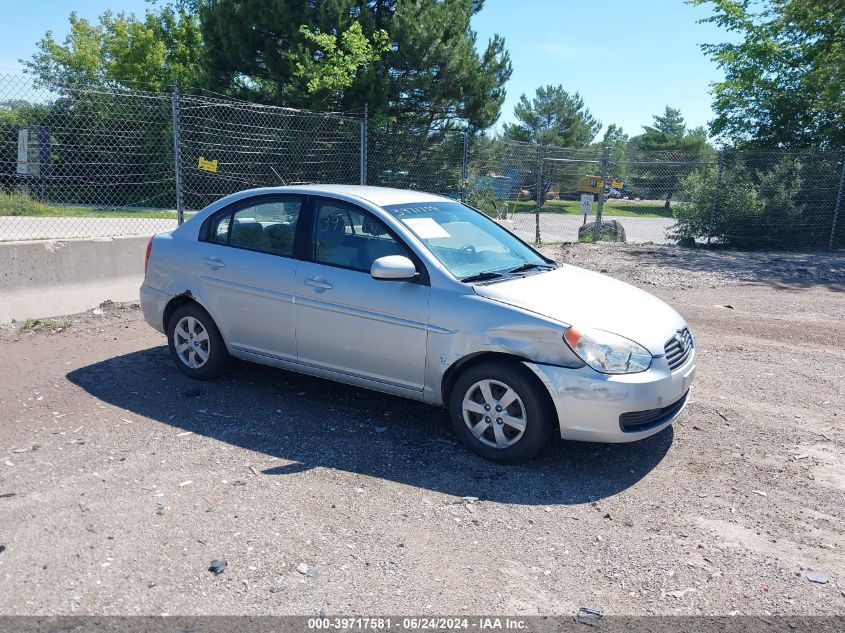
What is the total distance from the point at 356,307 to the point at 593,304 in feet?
5.36

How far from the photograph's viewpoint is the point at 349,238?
527 centimetres

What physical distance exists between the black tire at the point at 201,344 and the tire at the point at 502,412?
222cm

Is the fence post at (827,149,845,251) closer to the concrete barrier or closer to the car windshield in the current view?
the car windshield

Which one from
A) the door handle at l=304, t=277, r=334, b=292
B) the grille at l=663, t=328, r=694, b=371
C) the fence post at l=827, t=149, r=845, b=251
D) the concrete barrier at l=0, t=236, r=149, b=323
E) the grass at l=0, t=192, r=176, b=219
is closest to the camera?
the grille at l=663, t=328, r=694, b=371

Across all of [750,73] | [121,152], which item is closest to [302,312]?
[121,152]

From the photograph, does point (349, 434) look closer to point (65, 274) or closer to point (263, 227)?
point (263, 227)

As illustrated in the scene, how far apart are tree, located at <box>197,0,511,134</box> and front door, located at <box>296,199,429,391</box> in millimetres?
11878

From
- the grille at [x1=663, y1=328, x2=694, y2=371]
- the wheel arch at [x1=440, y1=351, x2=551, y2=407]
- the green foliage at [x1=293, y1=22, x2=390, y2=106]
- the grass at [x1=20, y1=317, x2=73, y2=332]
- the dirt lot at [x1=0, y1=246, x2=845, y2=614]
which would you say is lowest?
the dirt lot at [x1=0, y1=246, x2=845, y2=614]

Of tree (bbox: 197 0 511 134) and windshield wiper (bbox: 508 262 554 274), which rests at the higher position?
tree (bbox: 197 0 511 134)

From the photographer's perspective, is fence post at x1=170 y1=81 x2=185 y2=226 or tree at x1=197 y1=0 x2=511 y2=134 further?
tree at x1=197 y1=0 x2=511 y2=134

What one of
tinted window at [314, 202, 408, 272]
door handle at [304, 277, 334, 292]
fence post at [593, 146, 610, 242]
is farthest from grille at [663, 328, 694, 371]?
fence post at [593, 146, 610, 242]

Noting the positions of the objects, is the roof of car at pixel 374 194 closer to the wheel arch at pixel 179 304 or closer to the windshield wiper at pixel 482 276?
the windshield wiper at pixel 482 276

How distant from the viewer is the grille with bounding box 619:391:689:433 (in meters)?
4.29

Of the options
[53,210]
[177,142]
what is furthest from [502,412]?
[53,210]
